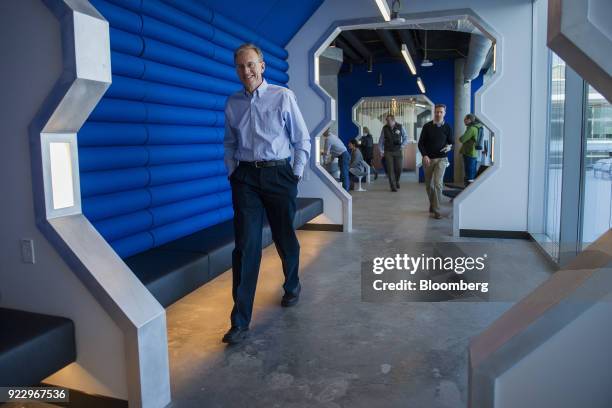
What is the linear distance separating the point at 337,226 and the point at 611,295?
4.91 meters

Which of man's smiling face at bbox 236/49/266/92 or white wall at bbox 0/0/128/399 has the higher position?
man's smiling face at bbox 236/49/266/92

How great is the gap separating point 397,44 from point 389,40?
1134 mm

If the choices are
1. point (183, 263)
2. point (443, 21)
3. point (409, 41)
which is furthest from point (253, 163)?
point (409, 41)

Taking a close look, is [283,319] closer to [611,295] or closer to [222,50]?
[611,295]

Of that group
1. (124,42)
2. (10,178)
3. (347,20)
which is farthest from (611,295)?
(347,20)

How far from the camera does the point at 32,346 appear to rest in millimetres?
1950

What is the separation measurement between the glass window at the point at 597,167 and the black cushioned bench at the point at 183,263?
104 inches

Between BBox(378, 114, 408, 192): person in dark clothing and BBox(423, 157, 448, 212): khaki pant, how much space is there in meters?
3.82

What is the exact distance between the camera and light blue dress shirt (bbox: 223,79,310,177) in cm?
311
